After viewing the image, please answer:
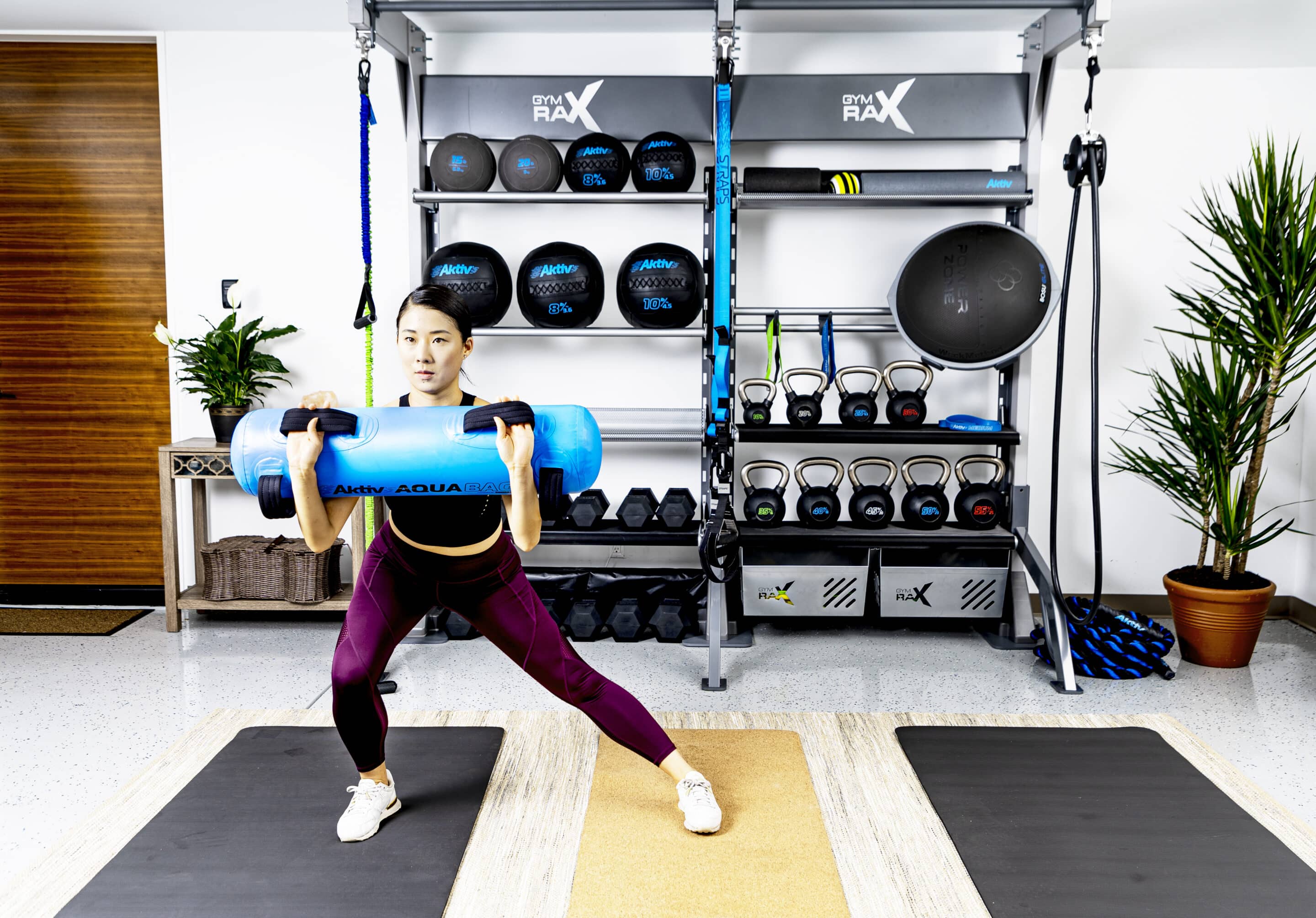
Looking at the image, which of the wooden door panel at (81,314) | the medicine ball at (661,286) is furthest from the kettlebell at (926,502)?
the wooden door panel at (81,314)

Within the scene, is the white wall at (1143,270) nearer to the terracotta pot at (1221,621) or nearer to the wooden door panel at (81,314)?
the terracotta pot at (1221,621)

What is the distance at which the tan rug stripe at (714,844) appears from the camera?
175 centimetres

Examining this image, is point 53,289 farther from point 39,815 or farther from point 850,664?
point 850,664

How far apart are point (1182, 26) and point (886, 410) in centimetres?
175

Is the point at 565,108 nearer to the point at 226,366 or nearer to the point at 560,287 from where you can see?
the point at 560,287

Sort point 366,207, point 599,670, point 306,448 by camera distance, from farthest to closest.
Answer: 1. point 599,670
2. point 366,207
3. point 306,448

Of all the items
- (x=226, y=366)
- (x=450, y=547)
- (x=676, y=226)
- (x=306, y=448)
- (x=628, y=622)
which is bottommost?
(x=628, y=622)

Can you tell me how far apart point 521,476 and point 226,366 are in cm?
232

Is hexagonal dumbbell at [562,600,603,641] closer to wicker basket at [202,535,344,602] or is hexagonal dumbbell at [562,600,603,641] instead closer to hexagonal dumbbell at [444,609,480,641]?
hexagonal dumbbell at [444,609,480,641]

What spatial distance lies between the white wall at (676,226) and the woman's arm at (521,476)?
6.52ft

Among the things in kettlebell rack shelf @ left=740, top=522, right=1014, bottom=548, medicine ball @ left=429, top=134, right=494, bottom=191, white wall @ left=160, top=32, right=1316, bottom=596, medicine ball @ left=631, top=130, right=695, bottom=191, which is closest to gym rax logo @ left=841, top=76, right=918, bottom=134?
white wall @ left=160, top=32, right=1316, bottom=596

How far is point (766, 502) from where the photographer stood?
3.45 meters

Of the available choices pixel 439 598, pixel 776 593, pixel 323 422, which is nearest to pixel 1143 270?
pixel 776 593

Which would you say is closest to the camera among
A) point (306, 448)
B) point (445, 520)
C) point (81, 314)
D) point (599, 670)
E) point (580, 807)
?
point (306, 448)
